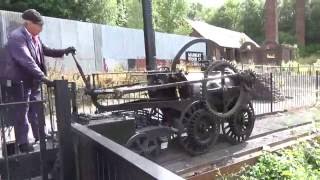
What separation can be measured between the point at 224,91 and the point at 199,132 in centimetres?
124

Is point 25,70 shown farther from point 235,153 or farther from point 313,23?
point 313,23

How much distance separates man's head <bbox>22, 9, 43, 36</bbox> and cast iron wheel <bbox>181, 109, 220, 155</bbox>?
4197 millimetres

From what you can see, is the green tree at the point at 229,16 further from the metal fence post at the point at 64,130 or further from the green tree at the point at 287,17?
the metal fence post at the point at 64,130

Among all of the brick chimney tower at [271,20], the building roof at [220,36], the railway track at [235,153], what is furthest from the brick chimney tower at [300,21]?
the railway track at [235,153]

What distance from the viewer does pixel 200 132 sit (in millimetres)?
9297

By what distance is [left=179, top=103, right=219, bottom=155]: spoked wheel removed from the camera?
9055 mm

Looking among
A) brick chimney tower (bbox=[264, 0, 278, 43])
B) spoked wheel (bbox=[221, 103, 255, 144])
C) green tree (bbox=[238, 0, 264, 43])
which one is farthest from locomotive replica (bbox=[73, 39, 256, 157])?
green tree (bbox=[238, 0, 264, 43])

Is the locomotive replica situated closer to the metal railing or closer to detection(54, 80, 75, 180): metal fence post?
detection(54, 80, 75, 180): metal fence post

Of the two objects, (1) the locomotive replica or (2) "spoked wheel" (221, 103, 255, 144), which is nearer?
(1) the locomotive replica

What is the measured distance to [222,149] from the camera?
9836 mm

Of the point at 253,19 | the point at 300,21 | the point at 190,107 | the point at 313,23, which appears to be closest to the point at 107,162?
the point at 190,107

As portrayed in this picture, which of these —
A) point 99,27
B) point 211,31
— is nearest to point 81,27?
point 99,27

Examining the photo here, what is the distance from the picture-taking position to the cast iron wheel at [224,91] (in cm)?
957

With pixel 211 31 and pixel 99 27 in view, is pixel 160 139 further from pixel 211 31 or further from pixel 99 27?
pixel 211 31
